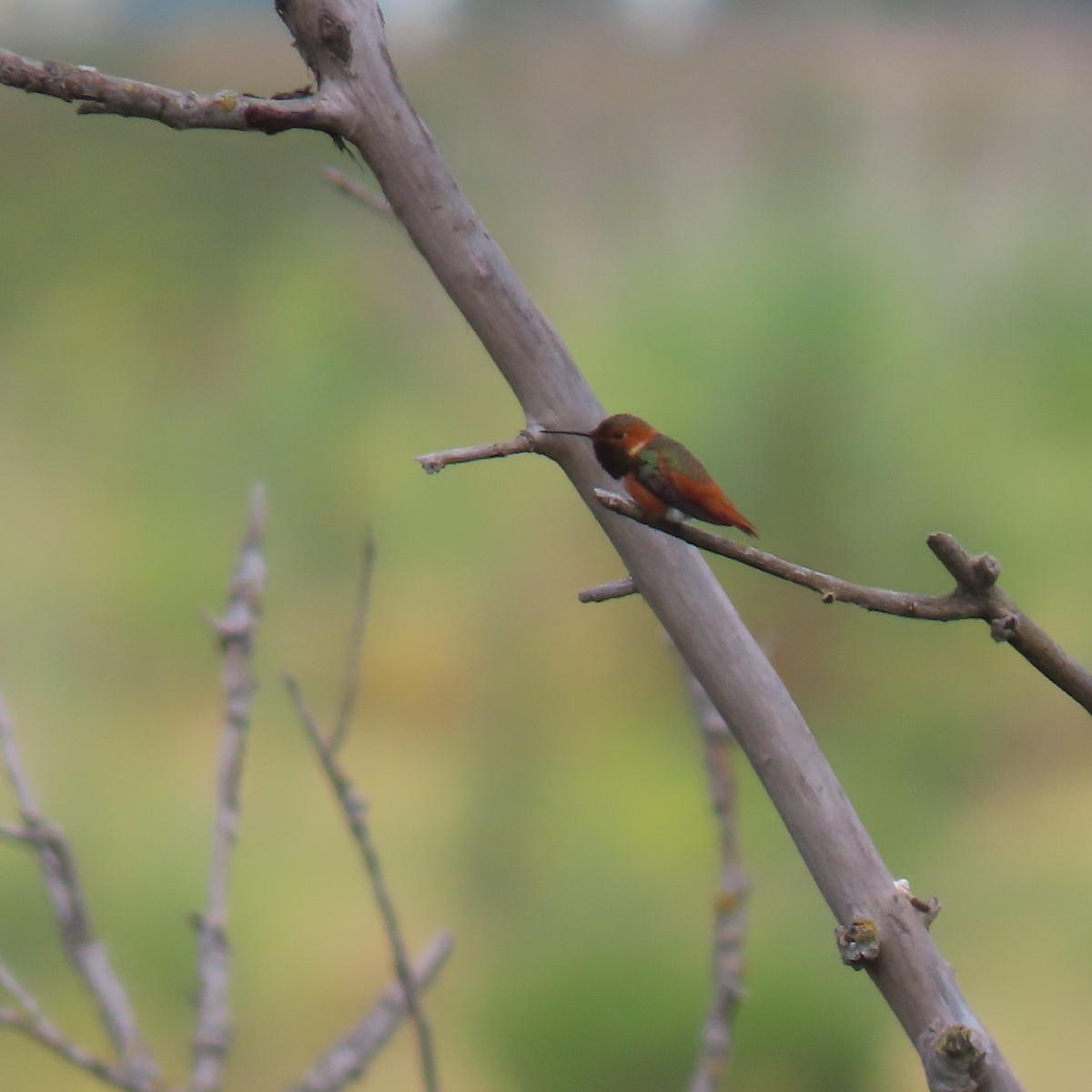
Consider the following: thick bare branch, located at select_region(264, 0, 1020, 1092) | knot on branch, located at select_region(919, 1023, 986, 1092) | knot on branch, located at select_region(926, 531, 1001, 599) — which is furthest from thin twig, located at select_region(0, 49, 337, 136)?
knot on branch, located at select_region(919, 1023, 986, 1092)

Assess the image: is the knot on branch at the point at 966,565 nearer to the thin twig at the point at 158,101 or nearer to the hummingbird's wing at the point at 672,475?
the hummingbird's wing at the point at 672,475

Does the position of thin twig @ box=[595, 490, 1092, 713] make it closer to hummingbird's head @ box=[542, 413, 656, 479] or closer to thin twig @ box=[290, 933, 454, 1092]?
hummingbird's head @ box=[542, 413, 656, 479]

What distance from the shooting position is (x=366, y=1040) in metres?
0.93

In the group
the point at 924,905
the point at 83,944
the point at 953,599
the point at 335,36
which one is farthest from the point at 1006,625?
the point at 83,944

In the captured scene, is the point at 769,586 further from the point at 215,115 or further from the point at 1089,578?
the point at 215,115

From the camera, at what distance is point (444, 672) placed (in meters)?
1.35

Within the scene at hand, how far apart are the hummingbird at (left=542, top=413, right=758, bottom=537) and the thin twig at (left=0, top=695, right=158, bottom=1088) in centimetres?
54

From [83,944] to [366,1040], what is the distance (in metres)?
0.22

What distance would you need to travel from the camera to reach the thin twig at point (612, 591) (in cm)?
54

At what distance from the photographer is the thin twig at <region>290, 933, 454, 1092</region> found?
880mm

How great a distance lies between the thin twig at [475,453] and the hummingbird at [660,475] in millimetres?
41

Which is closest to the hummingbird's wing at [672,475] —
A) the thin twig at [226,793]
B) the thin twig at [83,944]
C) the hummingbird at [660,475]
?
the hummingbird at [660,475]

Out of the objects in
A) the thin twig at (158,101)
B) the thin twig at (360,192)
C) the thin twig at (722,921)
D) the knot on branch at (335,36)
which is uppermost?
the knot on branch at (335,36)

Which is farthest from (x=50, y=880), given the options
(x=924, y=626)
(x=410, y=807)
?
(x=924, y=626)
